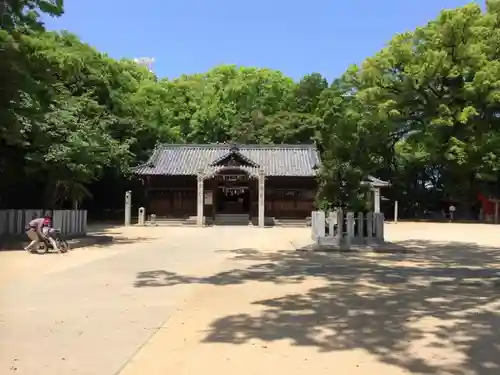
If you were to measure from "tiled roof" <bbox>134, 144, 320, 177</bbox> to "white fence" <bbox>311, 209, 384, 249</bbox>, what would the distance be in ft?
66.0

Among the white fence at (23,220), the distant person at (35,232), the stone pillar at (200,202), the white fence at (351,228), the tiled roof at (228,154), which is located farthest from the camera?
the tiled roof at (228,154)

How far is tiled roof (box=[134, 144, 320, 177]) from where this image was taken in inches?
1570

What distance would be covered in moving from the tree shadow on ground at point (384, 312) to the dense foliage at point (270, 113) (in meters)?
7.29

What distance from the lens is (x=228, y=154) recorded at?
39.5 m

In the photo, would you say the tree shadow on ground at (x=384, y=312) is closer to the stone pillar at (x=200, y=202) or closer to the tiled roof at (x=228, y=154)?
the stone pillar at (x=200, y=202)

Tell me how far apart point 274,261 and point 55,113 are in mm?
9820

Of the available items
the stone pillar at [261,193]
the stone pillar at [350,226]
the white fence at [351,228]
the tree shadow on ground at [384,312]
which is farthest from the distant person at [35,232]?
the stone pillar at [261,193]

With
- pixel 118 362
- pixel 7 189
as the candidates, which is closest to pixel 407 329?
pixel 118 362

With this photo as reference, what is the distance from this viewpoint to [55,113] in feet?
62.3

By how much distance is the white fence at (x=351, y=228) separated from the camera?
1834 centimetres

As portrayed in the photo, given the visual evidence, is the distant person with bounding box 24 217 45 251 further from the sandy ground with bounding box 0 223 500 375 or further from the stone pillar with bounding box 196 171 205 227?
the stone pillar with bounding box 196 171 205 227

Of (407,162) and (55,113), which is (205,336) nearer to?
(55,113)

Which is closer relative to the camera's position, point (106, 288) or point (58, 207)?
point (106, 288)

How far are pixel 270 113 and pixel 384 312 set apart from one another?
4917cm
